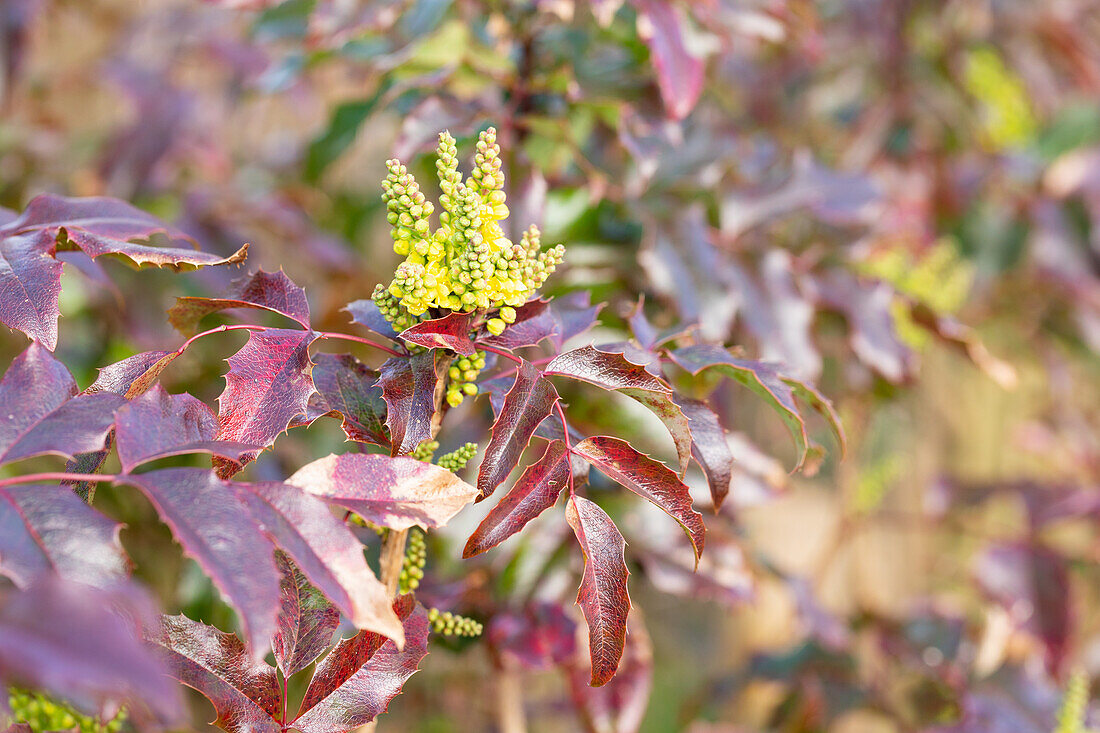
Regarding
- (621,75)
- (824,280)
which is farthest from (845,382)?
(621,75)

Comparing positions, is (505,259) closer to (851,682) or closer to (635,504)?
(635,504)

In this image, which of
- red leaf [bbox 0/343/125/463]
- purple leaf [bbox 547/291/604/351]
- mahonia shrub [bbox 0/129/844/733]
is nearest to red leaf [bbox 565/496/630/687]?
mahonia shrub [bbox 0/129/844/733]

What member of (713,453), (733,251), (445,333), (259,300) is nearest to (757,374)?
(713,453)

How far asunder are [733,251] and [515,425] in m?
0.46

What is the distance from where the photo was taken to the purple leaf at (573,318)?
17.2 inches

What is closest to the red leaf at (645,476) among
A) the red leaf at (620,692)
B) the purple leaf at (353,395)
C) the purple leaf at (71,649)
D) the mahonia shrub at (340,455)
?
the mahonia shrub at (340,455)

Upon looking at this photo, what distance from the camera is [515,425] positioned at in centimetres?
38

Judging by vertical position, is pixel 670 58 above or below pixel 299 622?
above

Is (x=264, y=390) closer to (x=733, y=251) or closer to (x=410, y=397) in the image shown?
(x=410, y=397)

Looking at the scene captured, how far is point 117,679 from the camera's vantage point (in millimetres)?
212

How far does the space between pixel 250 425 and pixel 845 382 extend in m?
0.83

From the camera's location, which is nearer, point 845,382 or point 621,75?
point 621,75

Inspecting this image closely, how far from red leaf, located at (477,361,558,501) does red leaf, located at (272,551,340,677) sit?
108mm

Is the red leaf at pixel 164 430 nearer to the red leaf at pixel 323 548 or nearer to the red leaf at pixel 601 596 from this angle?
the red leaf at pixel 323 548
